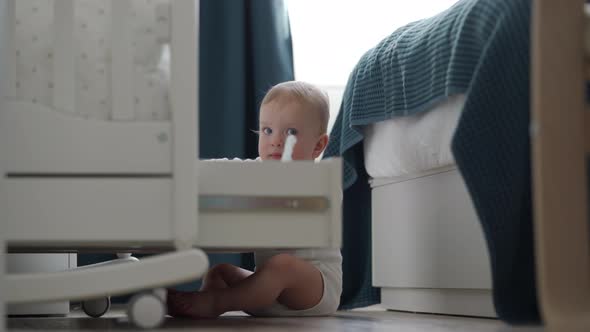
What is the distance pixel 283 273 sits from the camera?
1.55 metres

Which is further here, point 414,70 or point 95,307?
point 95,307

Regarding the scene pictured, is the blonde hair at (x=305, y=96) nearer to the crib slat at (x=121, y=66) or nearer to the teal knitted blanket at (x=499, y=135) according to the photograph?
the teal knitted blanket at (x=499, y=135)

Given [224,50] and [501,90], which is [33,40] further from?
[224,50]

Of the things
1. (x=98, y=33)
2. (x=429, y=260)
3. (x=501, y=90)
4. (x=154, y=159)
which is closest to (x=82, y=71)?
(x=98, y=33)

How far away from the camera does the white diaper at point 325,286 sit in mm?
1687

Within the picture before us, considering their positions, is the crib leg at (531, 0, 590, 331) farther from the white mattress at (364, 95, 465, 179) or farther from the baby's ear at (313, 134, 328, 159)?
the baby's ear at (313, 134, 328, 159)

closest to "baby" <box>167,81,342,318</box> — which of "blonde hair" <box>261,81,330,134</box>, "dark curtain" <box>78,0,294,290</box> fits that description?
"blonde hair" <box>261,81,330,134</box>

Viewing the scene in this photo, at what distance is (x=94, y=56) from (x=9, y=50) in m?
0.12

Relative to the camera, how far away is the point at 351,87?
6.19 ft

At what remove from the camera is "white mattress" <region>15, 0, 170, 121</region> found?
1.18 m

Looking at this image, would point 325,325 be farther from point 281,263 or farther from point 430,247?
point 430,247

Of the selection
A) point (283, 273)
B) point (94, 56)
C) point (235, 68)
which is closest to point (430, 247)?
point (283, 273)

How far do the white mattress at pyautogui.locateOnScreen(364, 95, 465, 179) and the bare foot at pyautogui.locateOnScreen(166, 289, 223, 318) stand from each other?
49 cm

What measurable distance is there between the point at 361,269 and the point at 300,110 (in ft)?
1.44
